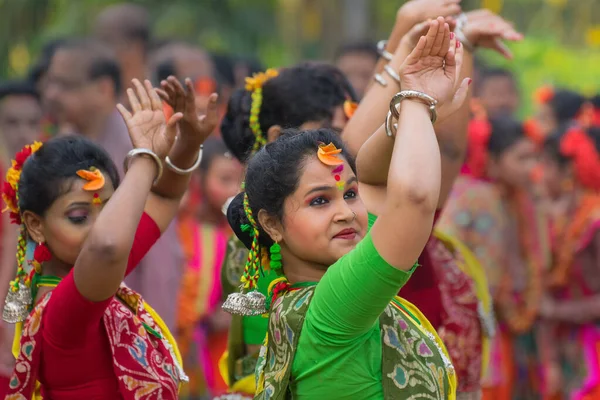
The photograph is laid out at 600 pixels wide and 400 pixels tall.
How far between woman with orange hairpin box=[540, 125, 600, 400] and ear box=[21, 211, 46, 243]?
4.30 m

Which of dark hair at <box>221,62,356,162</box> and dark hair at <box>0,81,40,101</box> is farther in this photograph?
dark hair at <box>0,81,40,101</box>

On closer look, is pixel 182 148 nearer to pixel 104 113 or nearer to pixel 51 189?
pixel 51 189

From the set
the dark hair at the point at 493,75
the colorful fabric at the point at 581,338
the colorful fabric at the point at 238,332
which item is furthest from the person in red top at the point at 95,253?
the dark hair at the point at 493,75

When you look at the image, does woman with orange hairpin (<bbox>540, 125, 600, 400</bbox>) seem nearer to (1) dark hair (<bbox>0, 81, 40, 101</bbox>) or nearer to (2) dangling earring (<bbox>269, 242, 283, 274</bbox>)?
(1) dark hair (<bbox>0, 81, 40, 101</bbox>)

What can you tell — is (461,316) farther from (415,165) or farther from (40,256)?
(415,165)

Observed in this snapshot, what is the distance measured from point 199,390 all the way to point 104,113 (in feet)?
6.74

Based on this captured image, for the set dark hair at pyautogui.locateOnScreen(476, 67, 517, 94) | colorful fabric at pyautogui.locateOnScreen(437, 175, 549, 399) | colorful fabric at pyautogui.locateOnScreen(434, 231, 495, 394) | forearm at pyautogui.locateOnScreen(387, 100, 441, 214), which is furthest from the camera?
dark hair at pyautogui.locateOnScreen(476, 67, 517, 94)

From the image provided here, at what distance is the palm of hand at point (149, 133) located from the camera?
3.64m

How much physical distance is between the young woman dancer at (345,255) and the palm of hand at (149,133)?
14.9 inches

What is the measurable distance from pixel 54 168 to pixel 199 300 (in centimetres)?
383

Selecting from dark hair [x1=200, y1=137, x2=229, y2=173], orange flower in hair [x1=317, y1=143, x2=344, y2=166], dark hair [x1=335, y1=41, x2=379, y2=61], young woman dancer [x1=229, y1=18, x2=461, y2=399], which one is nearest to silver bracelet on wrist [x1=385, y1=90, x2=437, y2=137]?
young woman dancer [x1=229, y1=18, x2=461, y2=399]

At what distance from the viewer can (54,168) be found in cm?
380

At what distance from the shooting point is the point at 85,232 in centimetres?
376

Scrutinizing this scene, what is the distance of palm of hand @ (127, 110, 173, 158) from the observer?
143 inches
